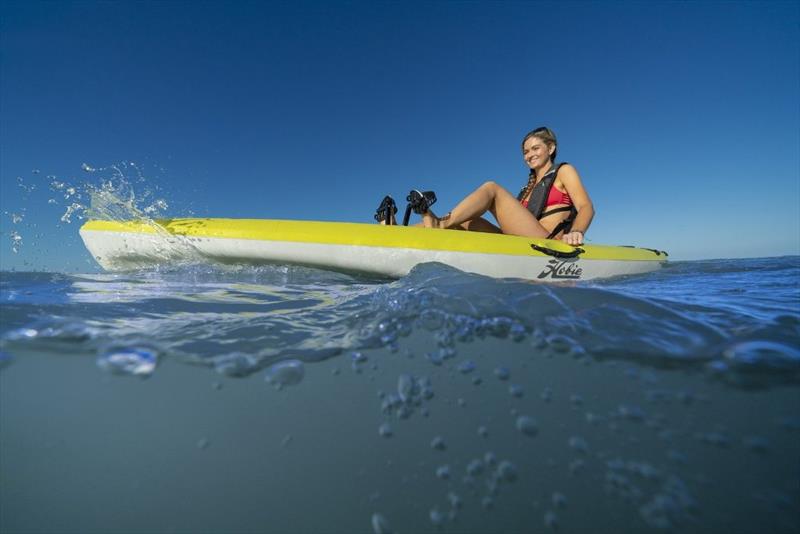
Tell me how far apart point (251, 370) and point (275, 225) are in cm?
209

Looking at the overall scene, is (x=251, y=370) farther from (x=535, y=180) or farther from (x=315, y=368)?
(x=535, y=180)

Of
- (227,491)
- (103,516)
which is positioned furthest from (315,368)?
(103,516)

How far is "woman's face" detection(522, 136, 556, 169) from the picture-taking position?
13.5 ft

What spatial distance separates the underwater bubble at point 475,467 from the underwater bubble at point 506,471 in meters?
0.05

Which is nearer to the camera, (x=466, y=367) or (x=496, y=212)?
(x=466, y=367)

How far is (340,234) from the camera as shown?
302 centimetres

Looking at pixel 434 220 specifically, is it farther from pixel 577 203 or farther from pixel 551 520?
pixel 551 520

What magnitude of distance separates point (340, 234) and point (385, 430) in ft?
7.05

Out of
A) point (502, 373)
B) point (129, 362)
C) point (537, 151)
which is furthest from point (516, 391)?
point (537, 151)

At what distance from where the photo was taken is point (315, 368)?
1363 millimetres

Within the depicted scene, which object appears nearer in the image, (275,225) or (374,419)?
(374,419)

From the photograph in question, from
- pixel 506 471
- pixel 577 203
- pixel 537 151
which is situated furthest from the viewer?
pixel 537 151

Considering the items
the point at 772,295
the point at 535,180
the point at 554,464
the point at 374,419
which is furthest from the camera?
the point at 535,180

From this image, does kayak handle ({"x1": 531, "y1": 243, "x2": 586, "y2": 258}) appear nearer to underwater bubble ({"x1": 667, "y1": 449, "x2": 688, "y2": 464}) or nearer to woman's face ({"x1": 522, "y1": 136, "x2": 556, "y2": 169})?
A: woman's face ({"x1": 522, "y1": 136, "x2": 556, "y2": 169})
